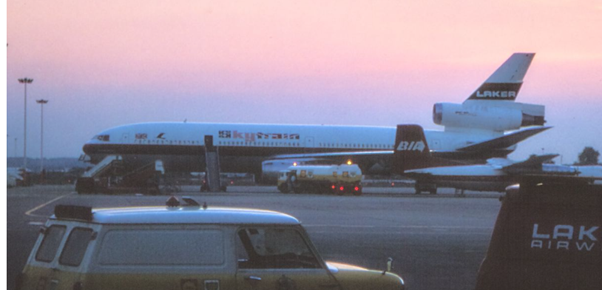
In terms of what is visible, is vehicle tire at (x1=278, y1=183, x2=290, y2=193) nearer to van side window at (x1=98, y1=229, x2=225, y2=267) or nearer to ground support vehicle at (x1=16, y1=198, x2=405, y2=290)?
ground support vehicle at (x1=16, y1=198, x2=405, y2=290)

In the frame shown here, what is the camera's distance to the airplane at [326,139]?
5338 cm

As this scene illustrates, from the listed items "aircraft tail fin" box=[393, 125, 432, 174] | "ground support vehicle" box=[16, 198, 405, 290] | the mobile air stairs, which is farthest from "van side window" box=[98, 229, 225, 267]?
the mobile air stairs

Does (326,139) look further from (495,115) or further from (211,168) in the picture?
(495,115)

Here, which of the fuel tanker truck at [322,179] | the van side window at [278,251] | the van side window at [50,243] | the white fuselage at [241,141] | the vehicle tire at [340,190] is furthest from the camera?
the white fuselage at [241,141]


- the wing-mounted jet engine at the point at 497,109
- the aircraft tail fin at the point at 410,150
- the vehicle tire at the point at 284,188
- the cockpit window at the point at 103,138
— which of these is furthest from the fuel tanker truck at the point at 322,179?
the cockpit window at the point at 103,138

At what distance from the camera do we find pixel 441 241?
69.4 feet

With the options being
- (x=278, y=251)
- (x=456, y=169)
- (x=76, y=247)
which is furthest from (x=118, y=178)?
(x=76, y=247)

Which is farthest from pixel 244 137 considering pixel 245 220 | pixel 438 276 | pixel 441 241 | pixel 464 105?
pixel 245 220

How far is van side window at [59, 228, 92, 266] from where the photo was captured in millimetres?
7203

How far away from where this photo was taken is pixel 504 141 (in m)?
54.7

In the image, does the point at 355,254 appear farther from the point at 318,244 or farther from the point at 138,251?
the point at 138,251

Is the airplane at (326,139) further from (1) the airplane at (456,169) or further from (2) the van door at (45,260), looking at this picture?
(2) the van door at (45,260)

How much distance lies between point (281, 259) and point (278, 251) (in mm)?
81

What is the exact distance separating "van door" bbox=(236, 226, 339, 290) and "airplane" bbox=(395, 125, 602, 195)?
3692 centimetres
